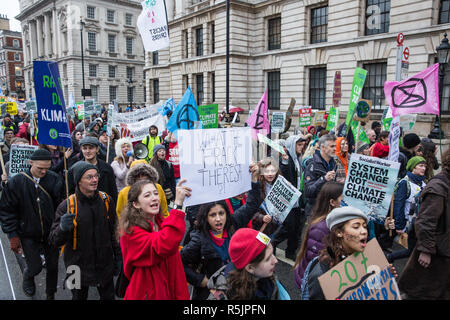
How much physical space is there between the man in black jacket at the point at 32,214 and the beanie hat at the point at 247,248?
276 cm

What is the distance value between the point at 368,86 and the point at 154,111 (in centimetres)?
1438

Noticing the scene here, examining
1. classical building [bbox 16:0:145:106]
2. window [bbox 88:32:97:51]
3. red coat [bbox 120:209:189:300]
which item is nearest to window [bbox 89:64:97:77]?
classical building [bbox 16:0:145:106]

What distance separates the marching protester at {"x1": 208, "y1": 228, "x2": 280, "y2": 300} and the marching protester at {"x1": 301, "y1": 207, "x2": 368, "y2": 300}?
30 cm

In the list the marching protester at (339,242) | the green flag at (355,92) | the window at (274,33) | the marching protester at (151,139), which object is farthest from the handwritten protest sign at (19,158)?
the window at (274,33)

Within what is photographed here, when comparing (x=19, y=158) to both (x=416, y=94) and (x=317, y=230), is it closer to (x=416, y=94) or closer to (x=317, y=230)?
(x=317, y=230)

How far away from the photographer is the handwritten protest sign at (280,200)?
12.2 feet

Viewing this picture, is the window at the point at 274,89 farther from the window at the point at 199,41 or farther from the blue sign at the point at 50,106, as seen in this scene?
the blue sign at the point at 50,106

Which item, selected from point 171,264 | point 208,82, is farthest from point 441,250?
point 208,82

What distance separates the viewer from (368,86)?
18719 mm

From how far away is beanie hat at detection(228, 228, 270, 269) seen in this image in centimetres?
219

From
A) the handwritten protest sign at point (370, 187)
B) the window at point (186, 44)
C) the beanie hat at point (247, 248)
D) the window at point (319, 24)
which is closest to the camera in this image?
the beanie hat at point (247, 248)

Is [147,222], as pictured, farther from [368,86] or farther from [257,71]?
[257,71]

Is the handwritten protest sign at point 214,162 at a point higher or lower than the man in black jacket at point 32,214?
higher
